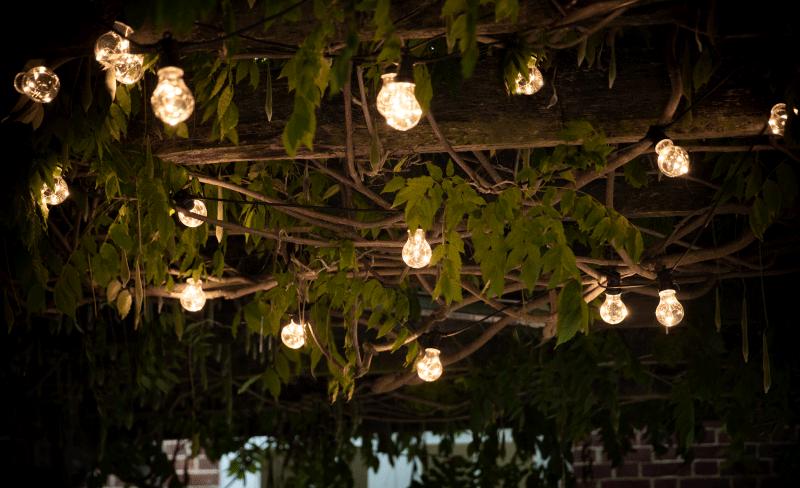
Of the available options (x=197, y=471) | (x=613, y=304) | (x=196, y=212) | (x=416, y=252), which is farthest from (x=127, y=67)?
(x=197, y=471)

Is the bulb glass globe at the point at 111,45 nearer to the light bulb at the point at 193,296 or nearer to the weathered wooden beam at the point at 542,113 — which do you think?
the weathered wooden beam at the point at 542,113

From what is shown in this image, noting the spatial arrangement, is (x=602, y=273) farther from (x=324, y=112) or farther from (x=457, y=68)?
(x=324, y=112)

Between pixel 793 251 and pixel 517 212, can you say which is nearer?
pixel 517 212

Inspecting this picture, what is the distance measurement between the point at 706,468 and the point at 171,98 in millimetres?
4341

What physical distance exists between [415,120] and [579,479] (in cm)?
363

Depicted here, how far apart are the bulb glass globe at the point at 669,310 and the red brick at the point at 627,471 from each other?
2801 millimetres

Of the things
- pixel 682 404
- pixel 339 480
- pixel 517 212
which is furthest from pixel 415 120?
pixel 339 480

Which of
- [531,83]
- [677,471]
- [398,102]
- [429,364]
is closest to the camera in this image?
[398,102]

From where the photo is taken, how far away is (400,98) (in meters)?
1.44

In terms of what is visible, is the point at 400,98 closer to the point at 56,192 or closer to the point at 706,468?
the point at 56,192

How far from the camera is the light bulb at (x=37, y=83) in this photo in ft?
5.40

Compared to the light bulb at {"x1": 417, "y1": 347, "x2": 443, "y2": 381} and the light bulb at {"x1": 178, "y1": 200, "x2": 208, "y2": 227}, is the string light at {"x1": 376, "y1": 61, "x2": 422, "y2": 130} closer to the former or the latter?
the light bulb at {"x1": 178, "y1": 200, "x2": 208, "y2": 227}

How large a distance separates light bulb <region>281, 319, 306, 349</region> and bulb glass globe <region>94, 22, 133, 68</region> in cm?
110

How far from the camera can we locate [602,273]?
6.96ft
